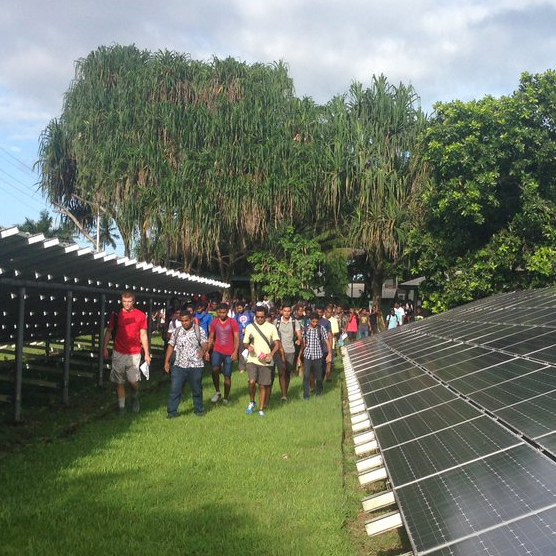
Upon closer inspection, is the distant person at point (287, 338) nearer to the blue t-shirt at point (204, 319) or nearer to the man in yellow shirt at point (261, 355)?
the man in yellow shirt at point (261, 355)

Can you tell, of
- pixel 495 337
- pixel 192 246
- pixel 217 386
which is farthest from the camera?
pixel 192 246

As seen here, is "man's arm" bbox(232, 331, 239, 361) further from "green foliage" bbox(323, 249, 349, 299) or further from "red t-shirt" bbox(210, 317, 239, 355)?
"green foliage" bbox(323, 249, 349, 299)

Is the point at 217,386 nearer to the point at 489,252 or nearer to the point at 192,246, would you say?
the point at 489,252

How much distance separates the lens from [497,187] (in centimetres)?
2277

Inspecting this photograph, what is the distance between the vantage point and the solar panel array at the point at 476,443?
3355mm

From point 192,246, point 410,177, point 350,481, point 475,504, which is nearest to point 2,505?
point 350,481

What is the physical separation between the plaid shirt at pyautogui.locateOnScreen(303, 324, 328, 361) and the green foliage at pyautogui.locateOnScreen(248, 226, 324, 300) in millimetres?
16172

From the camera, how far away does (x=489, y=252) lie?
2288 cm

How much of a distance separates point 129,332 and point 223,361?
2.19 meters

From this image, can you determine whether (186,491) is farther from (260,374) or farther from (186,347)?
(260,374)

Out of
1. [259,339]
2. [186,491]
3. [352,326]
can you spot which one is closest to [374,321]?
[352,326]

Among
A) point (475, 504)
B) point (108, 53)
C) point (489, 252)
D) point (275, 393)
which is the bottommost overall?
point (275, 393)

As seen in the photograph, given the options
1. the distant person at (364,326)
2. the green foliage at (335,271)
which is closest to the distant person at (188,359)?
the distant person at (364,326)

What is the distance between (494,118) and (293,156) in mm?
10422
